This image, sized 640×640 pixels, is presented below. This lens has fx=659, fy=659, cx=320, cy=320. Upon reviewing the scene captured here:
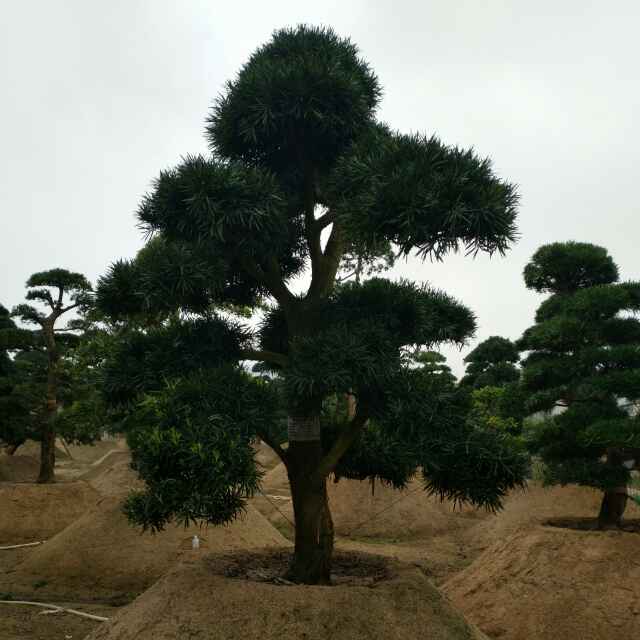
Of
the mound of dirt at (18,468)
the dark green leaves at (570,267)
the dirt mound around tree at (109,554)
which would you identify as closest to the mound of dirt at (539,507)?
the dark green leaves at (570,267)

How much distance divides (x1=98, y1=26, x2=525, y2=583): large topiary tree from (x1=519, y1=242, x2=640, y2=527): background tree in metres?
4.01

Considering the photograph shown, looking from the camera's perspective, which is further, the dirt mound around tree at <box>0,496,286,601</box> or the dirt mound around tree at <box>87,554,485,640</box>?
the dirt mound around tree at <box>0,496,286,601</box>

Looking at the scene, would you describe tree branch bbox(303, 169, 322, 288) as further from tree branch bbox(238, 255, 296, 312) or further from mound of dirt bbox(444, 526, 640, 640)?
mound of dirt bbox(444, 526, 640, 640)

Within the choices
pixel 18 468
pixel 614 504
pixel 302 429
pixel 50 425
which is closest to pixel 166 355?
pixel 302 429

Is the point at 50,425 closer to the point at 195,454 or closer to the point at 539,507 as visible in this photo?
the point at 539,507

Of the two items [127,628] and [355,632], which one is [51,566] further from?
[355,632]

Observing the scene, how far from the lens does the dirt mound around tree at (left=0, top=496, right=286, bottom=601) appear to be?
12805 millimetres

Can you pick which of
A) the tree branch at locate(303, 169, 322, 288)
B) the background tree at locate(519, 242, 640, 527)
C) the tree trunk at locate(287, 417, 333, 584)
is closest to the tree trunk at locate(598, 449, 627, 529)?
the background tree at locate(519, 242, 640, 527)

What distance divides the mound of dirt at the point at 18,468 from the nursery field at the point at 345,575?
13.1m

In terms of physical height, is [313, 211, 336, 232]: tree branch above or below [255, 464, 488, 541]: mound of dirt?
above

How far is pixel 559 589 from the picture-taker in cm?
991

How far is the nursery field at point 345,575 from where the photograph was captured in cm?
650

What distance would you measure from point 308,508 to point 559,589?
478cm

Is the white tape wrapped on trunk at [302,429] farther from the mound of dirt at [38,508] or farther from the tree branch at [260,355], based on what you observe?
the mound of dirt at [38,508]
